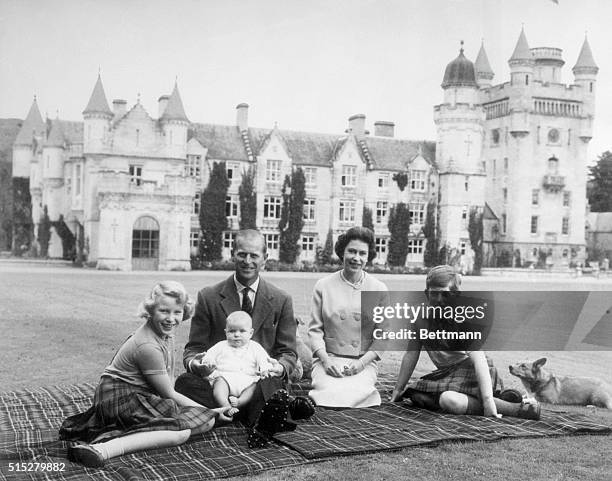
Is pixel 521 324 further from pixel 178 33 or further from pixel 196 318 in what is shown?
pixel 178 33

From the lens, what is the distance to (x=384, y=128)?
28.5 ft

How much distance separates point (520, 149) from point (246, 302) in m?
14.0

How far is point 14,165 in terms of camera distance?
782 centimetres

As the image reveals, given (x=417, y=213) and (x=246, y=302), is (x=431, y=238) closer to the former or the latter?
(x=417, y=213)

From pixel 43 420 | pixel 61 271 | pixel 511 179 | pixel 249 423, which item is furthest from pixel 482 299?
pixel 511 179

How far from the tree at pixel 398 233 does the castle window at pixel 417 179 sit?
2.21ft

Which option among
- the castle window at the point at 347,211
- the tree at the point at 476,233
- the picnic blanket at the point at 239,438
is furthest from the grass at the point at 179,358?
the tree at the point at 476,233

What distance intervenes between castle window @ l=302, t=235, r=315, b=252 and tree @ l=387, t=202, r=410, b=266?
128 cm

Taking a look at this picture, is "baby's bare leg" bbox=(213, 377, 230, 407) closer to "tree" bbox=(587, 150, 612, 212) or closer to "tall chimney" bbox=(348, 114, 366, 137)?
"tall chimney" bbox=(348, 114, 366, 137)

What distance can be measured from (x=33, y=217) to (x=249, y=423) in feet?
15.3

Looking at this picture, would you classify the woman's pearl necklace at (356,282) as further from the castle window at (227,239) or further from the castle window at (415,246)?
the castle window at (415,246)

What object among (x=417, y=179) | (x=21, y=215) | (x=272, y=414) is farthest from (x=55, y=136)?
(x=417, y=179)

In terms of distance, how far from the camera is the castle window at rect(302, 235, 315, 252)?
36.1 ft

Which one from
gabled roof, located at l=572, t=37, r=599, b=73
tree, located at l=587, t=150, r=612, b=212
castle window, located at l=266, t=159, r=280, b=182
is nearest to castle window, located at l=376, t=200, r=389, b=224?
castle window, located at l=266, t=159, r=280, b=182
